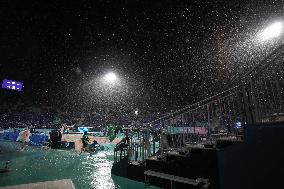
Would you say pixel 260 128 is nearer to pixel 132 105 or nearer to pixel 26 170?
pixel 26 170

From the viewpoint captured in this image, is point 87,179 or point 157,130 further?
point 157,130

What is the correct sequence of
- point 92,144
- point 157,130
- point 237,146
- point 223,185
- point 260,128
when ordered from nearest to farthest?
point 260,128
point 237,146
point 223,185
point 157,130
point 92,144

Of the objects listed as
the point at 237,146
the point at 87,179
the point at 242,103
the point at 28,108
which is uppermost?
the point at 28,108

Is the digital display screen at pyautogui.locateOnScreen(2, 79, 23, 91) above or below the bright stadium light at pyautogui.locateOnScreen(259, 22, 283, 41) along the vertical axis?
above

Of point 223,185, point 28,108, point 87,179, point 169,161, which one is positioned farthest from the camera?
point 28,108

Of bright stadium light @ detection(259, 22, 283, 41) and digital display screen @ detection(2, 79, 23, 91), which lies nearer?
bright stadium light @ detection(259, 22, 283, 41)

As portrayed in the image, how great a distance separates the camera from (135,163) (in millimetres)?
10703

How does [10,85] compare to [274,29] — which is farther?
[10,85]

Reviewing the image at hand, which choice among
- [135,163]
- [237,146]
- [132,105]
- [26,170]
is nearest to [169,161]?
[135,163]

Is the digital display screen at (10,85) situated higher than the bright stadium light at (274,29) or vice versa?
the digital display screen at (10,85)

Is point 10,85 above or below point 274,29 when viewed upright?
above

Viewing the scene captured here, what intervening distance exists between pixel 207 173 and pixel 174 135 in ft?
13.3

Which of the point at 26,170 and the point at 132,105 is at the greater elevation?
the point at 132,105

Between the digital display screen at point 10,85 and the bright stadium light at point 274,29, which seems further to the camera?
the digital display screen at point 10,85
